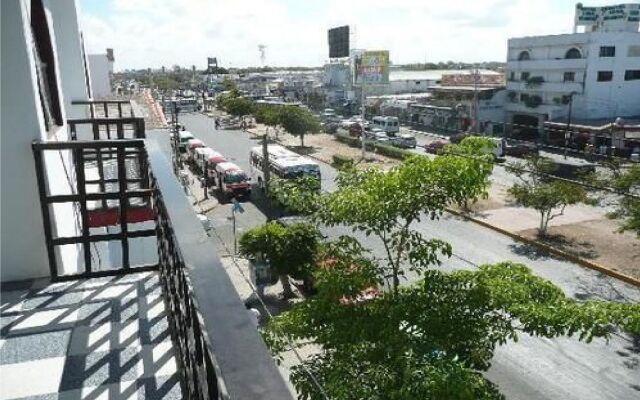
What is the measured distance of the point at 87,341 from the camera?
3.62 meters

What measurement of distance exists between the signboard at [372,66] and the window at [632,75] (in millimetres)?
15935

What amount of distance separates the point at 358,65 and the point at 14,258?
35529mm

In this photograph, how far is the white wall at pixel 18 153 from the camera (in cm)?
424

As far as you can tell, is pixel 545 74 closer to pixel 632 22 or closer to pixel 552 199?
pixel 632 22

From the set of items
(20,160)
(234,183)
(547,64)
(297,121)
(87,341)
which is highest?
(547,64)

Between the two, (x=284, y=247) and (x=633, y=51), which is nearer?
(x=284, y=247)

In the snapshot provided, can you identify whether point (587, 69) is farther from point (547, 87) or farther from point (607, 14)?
point (607, 14)

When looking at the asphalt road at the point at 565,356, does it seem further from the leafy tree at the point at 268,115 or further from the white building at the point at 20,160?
the leafy tree at the point at 268,115

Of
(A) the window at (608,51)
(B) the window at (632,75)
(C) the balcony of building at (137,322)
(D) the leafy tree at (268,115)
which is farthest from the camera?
(D) the leafy tree at (268,115)

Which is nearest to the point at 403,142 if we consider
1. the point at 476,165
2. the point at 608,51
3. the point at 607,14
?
the point at 608,51

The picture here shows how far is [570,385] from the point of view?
10.2 m

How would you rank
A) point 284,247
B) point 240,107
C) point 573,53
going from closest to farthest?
point 284,247 < point 573,53 < point 240,107

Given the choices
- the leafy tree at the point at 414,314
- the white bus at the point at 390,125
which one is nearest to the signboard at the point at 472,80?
the white bus at the point at 390,125

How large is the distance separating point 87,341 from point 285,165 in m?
19.7
